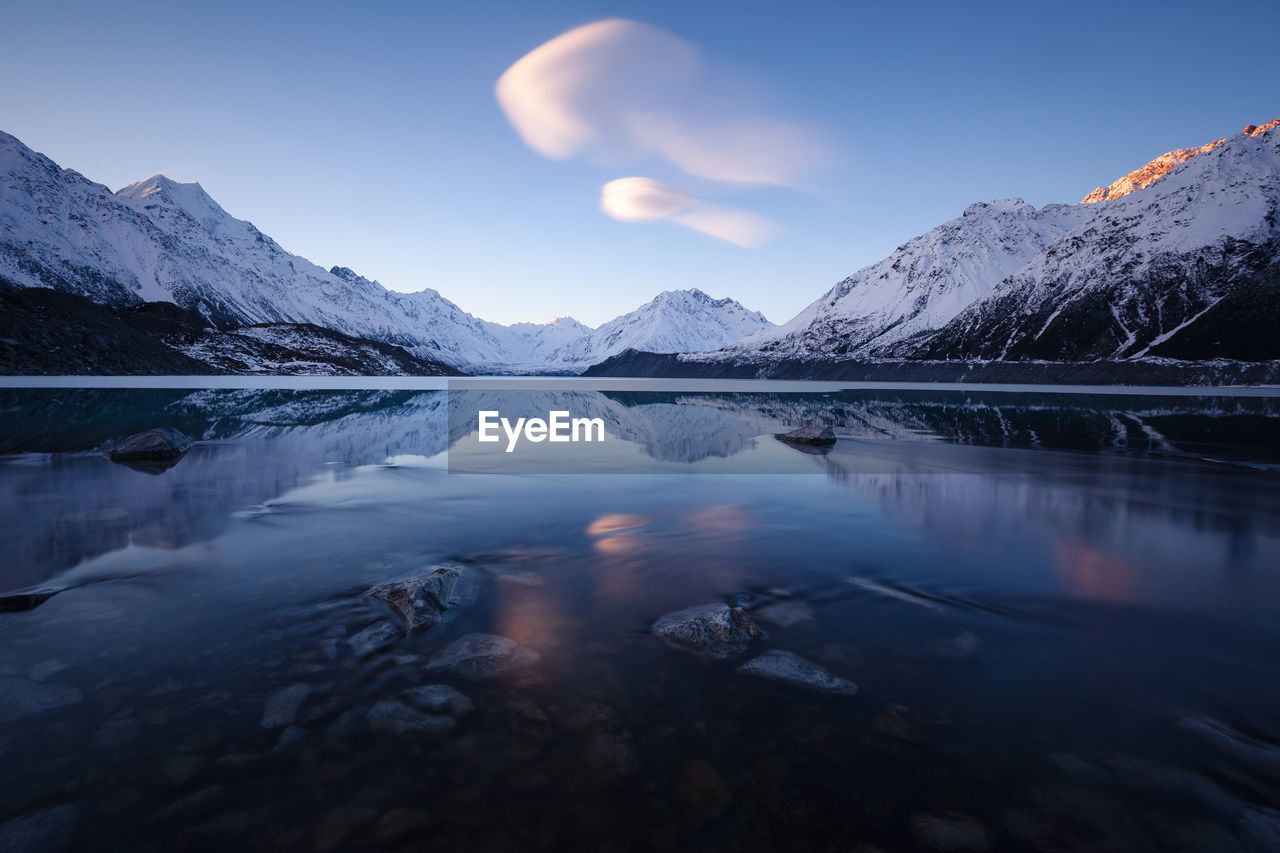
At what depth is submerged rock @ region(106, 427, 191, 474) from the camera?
24672 mm

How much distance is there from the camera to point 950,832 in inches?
205

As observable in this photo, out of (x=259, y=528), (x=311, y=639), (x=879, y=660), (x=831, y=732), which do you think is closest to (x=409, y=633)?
(x=311, y=639)

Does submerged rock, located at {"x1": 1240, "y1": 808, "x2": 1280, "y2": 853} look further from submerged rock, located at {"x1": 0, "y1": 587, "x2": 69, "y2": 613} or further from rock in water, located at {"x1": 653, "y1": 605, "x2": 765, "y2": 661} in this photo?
submerged rock, located at {"x1": 0, "y1": 587, "x2": 69, "y2": 613}

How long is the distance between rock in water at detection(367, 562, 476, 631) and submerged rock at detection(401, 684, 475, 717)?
184cm

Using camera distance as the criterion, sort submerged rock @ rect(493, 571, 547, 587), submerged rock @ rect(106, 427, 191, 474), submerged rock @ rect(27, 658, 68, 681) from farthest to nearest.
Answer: submerged rock @ rect(106, 427, 191, 474)
submerged rock @ rect(493, 571, 547, 587)
submerged rock @ rect(27, 658, 68, 681)

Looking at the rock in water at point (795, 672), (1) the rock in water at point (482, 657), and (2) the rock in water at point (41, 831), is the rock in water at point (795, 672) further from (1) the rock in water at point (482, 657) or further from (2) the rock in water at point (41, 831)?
(2) the rock in water at point (41, 831)

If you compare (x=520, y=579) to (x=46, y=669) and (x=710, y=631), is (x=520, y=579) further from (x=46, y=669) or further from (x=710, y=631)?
(x=46, y=669)

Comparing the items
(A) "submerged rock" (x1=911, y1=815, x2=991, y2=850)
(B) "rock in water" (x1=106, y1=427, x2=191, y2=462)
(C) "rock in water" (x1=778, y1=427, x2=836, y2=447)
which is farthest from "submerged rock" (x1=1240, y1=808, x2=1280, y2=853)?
(B) "rock in water" (x1=106, y1=427, x2=191, y2=462)

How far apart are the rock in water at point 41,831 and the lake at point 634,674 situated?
1.0 inches

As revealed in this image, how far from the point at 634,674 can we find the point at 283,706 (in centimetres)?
422

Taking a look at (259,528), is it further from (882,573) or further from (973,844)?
(973,844)

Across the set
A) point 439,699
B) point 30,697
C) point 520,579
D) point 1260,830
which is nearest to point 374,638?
point 439,699

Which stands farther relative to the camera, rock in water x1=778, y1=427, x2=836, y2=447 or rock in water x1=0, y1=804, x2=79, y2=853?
rock in water x1=778, y1=427, x2=836, y2=447

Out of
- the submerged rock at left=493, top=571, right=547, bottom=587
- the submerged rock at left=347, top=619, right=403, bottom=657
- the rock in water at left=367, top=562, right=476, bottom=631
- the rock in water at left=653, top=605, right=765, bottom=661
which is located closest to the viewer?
the submerged rock at left=347, top=619, right=403, bottom=657
